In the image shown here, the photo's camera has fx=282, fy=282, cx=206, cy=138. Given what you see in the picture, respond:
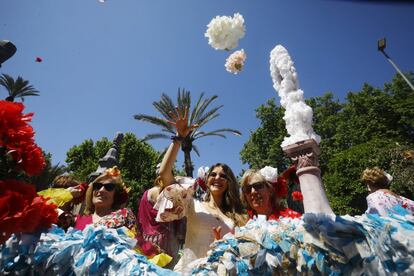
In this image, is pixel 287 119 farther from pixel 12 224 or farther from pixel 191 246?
pixel 12 224

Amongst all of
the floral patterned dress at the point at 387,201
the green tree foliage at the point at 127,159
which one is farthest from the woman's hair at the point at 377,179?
the green tree foliage at the point at 127,159

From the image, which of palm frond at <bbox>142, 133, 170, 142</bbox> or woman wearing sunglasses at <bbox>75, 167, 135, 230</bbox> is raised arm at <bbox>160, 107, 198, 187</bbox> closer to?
woman wearing sunglasses at <bbox>75, 167, 135, 230</bbox>

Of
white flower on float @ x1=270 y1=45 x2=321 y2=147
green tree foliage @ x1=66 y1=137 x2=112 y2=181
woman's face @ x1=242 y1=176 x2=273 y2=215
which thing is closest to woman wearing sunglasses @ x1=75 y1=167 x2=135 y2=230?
woman's face @ x1=242 y1=176 x2=273 y2=215

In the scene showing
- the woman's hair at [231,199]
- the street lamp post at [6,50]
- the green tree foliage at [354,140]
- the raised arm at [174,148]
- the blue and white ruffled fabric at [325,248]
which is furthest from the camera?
the green tree foliage at [354,140]

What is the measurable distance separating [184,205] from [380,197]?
239 cm

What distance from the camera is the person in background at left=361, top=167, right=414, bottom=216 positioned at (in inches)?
117

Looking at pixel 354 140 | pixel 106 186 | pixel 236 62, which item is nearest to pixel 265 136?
pixel 354 140

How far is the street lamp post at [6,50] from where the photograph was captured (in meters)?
2.02

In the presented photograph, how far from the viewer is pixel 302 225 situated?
1522 millimetres

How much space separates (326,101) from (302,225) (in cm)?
3200

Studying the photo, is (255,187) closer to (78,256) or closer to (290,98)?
(290,98)

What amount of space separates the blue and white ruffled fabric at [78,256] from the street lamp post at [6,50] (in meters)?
1.28

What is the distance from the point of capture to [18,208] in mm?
1585

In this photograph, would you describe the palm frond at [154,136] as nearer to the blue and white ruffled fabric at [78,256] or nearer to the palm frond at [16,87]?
the palm frond at [16,87]
